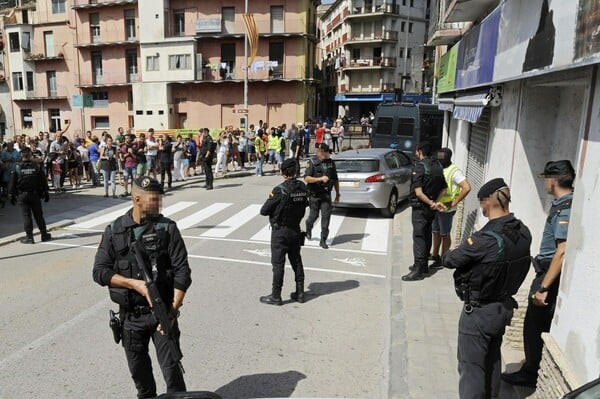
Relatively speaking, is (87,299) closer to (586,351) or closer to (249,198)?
(586,351)

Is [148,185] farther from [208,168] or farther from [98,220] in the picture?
[208,168]

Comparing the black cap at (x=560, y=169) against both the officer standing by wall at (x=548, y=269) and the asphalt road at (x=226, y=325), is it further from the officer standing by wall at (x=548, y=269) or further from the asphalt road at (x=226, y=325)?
the asphalt road at (x=226, y=325)

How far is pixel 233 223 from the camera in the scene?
1145 centimetres

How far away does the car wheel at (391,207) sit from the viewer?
12.0 m

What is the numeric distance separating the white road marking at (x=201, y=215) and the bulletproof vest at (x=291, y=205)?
5.30 m

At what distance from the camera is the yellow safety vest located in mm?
7270

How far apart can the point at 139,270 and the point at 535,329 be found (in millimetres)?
3388

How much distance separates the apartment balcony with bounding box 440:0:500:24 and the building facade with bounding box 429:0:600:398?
0.10ft

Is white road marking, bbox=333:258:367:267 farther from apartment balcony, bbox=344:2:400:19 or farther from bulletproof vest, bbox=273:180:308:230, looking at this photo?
apartment balcony, bbox=344:2:400:19

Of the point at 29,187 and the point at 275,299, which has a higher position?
the point at 29,187

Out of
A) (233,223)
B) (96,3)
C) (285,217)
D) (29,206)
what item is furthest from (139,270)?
(96,3)

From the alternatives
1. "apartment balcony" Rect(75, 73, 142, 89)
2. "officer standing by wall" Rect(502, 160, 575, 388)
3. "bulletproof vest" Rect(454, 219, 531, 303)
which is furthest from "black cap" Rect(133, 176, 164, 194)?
"apartment balcony" Rect(75, 73, 142, 89)

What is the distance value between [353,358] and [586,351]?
238 cm

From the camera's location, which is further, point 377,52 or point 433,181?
point 377,52
